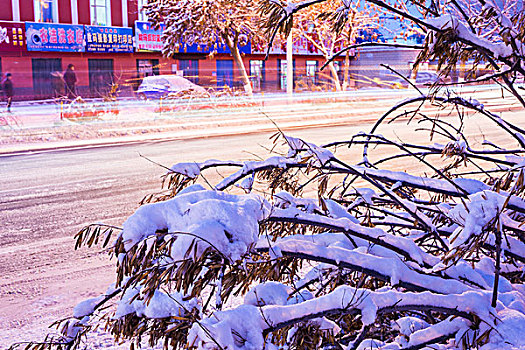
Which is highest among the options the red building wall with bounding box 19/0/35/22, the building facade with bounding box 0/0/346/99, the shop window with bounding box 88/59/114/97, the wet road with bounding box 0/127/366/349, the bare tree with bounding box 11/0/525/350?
the red building wall with bounding box 19/0/35/22

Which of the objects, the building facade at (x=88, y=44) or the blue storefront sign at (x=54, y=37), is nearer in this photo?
the building facade at (x=88, y=44)

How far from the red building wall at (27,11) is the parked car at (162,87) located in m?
10.9

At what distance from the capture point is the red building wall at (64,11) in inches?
1283

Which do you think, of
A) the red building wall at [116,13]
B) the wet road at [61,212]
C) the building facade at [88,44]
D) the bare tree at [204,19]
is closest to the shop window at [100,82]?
the building facade at [88,44]

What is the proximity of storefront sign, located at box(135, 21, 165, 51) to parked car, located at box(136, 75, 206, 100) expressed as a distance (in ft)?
37.5

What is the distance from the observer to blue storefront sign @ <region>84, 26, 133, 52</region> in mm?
33094

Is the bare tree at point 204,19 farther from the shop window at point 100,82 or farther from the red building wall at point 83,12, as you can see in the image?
the red building wall at point 83,12

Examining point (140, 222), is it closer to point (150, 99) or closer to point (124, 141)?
point (124, 141)

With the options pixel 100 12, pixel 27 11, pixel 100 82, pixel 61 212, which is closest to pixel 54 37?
pixel 27 11

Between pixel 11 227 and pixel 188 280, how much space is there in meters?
6.10

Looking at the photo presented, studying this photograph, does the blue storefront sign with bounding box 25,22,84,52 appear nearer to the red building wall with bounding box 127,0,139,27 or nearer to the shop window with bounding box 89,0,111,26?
the shop window with bounding box 89,0,111,26

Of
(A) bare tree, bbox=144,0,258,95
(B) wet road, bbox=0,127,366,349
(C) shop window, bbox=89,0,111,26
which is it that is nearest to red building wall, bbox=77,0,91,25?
(C) shop window, bbox=89,0,111,26

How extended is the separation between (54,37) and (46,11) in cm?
154

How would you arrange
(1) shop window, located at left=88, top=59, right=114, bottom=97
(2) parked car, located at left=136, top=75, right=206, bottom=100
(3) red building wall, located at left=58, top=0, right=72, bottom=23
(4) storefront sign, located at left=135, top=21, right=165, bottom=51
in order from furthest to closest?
1. (4) storefront sign, located at left=135, top=21, right=165, bottom=51
2. (3) red building wall, located at left=58, top=0, right=72, bottom=23
3. (2) parked car, located at left=136, top=75, right=206, bottom=100
4. (1) shop window, located at left=88, top=59, right=114, bottom=97
